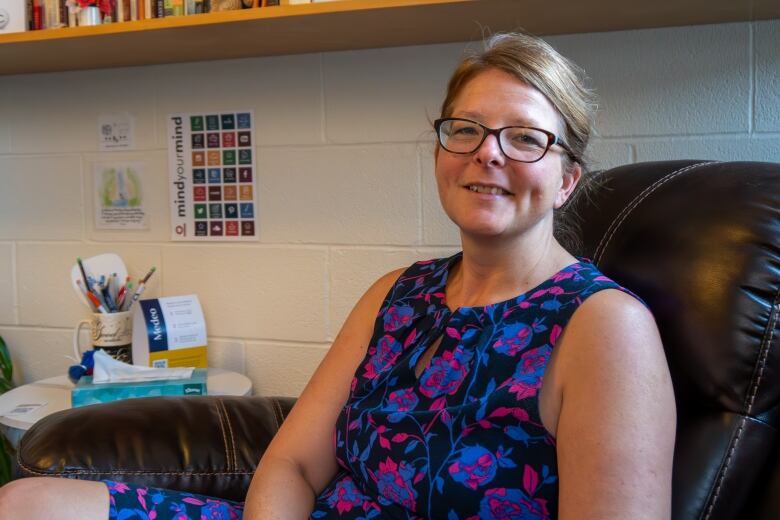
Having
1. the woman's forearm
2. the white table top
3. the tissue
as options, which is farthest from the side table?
the woman's forearm

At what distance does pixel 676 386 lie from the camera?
3.31 ft

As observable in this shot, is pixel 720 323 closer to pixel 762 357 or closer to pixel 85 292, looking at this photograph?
pixel 762 357

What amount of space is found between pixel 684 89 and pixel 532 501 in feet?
3.37

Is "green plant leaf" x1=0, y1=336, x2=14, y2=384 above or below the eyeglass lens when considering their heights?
below

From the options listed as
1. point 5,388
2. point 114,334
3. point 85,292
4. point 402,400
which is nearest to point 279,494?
point 402,400

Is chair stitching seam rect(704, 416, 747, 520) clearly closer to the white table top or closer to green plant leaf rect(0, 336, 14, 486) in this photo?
the white table top

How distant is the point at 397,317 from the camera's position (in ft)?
4.07

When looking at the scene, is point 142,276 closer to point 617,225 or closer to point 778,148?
point 617,225

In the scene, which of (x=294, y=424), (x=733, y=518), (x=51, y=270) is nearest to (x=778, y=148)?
(x=733, y=518)

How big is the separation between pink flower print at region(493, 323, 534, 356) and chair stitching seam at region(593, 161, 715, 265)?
0.80ft

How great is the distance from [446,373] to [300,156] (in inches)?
37.1

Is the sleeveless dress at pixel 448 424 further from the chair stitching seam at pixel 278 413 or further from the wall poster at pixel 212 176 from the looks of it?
the wall poster at pixel 212 176

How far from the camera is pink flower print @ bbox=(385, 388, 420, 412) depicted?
1.10 meters

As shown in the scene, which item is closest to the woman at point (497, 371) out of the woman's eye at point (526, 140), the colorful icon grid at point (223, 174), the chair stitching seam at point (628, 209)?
the woman's eye at point (526, 140)
